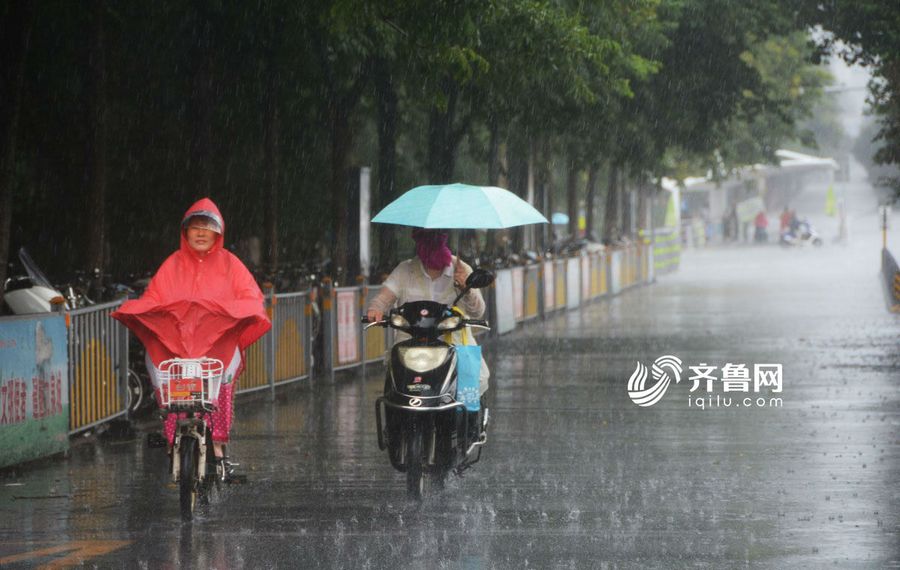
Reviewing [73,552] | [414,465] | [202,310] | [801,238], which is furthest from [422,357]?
[801,238]

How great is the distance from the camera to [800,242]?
83188mm

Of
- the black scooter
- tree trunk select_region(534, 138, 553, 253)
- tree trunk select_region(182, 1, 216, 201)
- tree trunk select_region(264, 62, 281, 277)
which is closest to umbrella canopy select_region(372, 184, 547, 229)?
the black scooter

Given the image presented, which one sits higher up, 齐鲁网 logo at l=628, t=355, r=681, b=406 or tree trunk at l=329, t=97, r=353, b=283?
tree trunk at l=329, t=97, r=353, b=283

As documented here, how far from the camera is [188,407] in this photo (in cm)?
988

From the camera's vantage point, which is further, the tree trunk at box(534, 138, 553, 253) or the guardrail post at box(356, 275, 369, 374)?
the tree trunk at box(534, 138, 553, 253)

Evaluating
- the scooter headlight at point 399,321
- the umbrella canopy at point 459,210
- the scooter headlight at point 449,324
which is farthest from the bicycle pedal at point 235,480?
the umbrella canopy at point 459,210

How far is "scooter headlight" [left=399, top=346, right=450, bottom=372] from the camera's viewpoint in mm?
10555

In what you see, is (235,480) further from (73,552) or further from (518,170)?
(518,170)

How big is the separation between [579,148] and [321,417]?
2274cm

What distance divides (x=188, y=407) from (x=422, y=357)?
145cm

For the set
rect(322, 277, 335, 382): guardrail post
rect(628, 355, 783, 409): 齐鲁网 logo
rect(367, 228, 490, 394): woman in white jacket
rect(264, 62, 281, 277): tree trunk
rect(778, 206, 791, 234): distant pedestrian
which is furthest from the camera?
rect(778, 206, 791, 234): distant pedestrian

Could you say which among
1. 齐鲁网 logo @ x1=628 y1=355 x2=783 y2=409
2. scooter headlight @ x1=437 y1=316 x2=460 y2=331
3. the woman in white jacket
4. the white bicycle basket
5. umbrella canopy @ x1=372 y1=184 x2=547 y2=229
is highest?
umbrella canopy @ x1=372 y1=184 x2=547 y2=229

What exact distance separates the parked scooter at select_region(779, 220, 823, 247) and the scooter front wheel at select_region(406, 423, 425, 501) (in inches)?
2922

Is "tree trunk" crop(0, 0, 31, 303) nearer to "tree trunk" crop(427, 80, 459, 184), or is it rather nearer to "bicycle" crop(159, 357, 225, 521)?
"bicycle" crop(159, 357, 225, 521)
